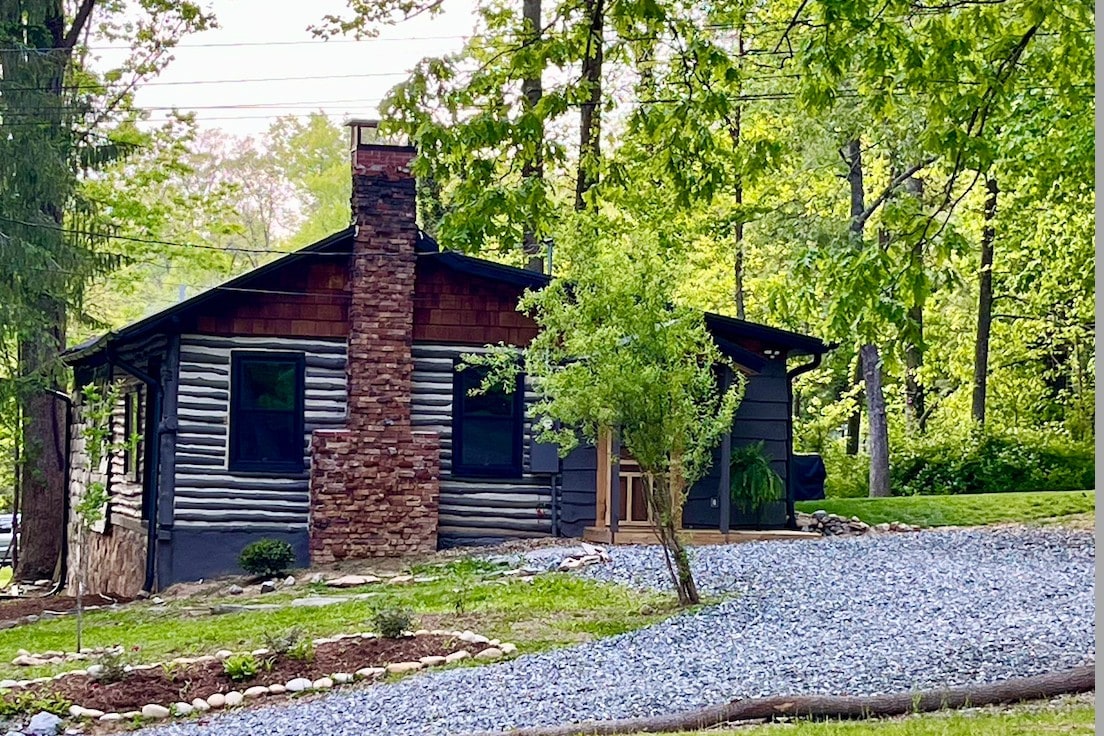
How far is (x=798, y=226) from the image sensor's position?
2364cm

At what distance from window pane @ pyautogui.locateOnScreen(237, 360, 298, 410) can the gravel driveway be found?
5.62 meters

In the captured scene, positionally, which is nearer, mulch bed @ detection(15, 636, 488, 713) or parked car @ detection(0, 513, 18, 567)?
mulch bed @ detection(15, 636, 488, 713)

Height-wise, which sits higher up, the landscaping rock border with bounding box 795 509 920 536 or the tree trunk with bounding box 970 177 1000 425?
the tree trunk with bounding box 970 177 1000 425

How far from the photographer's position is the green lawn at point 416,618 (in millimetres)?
11133

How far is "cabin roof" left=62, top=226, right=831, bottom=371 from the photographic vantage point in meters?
16.5

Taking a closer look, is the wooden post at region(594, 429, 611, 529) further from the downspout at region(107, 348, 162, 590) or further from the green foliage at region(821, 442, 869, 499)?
the green foliage at region(821, 442, 869, 499)

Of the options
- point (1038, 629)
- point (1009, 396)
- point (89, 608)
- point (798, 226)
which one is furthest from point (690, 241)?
point (1038, 629)

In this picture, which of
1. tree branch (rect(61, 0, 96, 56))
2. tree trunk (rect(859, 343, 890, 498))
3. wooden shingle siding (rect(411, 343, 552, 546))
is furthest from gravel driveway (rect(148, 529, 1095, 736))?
tree branch (rect(61, 0, 96, 56))

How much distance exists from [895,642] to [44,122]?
1674cm

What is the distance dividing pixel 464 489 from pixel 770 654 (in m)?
8.41

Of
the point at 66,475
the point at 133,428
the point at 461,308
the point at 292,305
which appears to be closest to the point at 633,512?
the point at 461,308

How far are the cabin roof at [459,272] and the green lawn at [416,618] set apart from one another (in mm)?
3709

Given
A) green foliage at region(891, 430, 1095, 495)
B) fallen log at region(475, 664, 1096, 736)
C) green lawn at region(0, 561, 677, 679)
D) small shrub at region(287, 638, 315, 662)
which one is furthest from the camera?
green foliage at region(891, 430, 1095, 495)

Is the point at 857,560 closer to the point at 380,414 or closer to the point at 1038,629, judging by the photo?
the point at 1038,629
